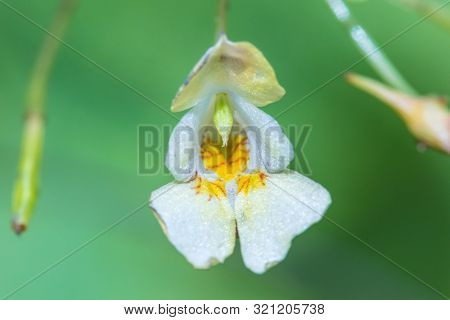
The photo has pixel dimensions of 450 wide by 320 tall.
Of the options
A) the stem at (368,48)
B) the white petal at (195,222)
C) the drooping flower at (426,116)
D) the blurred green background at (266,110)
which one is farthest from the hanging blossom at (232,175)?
the blurred green background at (266,110)

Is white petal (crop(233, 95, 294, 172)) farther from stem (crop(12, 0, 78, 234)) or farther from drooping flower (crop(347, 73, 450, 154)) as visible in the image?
stem (crop(12, 0, 78, 234))

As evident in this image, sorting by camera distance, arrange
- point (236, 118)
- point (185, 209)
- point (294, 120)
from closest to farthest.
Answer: point (185, 209) < point (236, 118) < point (294, 120)

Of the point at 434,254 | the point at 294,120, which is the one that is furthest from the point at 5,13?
the point at 434,254

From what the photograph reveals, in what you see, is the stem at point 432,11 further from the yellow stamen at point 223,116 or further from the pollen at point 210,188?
the pollen at point 210,188

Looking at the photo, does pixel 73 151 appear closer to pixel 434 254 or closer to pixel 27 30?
pixel 27 30

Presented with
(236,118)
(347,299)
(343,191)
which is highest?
(236,118)

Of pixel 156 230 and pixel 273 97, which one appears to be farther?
pixel 156 230

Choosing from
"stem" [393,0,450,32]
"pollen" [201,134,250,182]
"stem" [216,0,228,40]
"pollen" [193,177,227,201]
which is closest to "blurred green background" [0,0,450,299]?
"pollen" [201,134,250,182]
